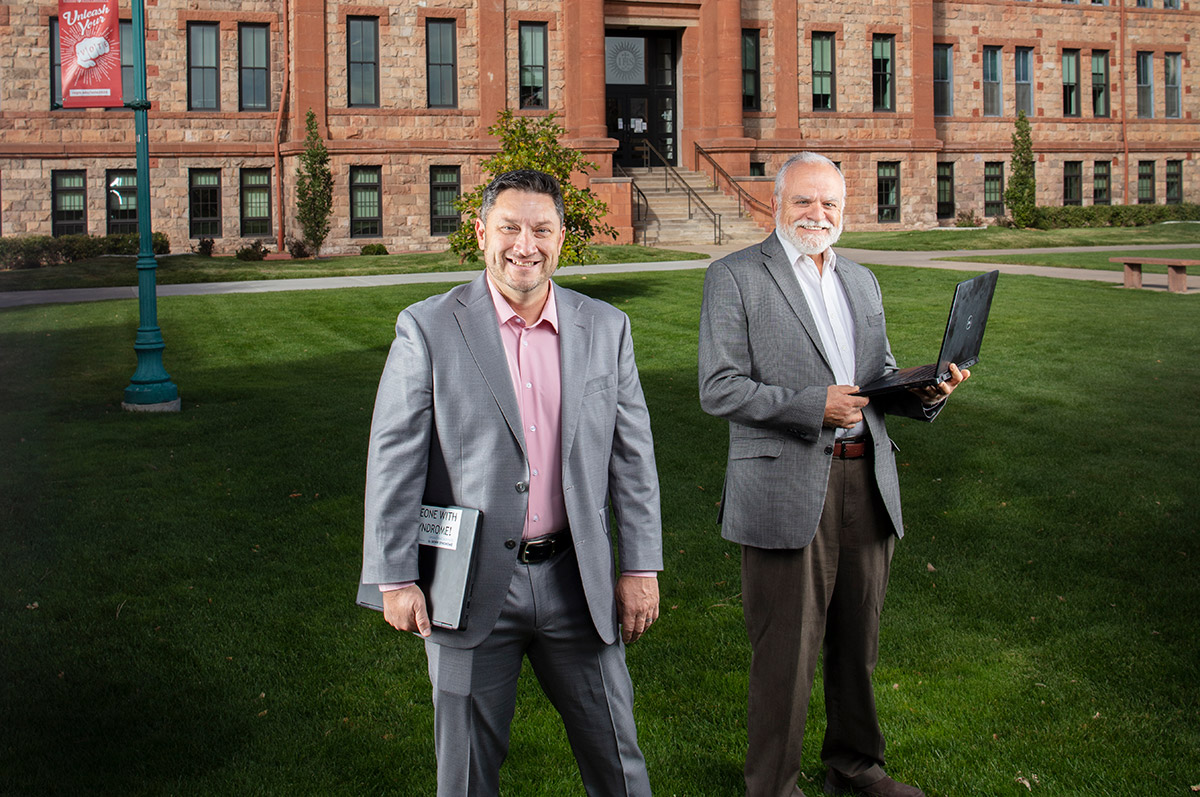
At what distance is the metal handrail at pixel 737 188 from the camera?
31.7m

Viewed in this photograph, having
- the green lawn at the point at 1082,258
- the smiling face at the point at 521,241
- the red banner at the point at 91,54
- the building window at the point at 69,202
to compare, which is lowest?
the smiling face at the point at 521,241

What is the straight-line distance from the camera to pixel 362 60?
33031mm

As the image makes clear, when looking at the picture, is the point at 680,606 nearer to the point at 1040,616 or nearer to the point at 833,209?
the point at 1040,616

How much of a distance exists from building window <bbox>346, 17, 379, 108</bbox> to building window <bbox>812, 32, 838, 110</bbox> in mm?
15317

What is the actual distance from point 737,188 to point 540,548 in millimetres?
30872

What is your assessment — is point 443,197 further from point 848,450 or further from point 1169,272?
point 848,450

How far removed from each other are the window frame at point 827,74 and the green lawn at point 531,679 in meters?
27.8

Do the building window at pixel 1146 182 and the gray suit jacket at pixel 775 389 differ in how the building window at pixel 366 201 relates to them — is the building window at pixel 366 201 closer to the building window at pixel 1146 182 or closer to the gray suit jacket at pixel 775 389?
the gray suit jacket at pixel 775 389

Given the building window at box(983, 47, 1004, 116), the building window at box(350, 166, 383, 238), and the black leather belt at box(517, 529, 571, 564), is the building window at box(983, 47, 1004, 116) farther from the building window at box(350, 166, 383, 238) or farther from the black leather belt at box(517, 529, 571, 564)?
the black leather belt at box(517, 529, 571, 564)

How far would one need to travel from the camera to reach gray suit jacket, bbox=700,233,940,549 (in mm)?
3691

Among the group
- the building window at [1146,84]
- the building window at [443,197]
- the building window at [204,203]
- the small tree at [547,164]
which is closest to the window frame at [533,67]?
the building window at [443,197]

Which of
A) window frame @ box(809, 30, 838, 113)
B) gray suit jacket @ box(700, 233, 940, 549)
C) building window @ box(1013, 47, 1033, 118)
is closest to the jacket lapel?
gray suit jacket @ box(700, 233, 940, 549)

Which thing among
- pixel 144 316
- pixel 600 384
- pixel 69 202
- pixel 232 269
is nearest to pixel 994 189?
pixel 232 269

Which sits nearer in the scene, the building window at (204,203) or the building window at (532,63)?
the building window at (204,203)
